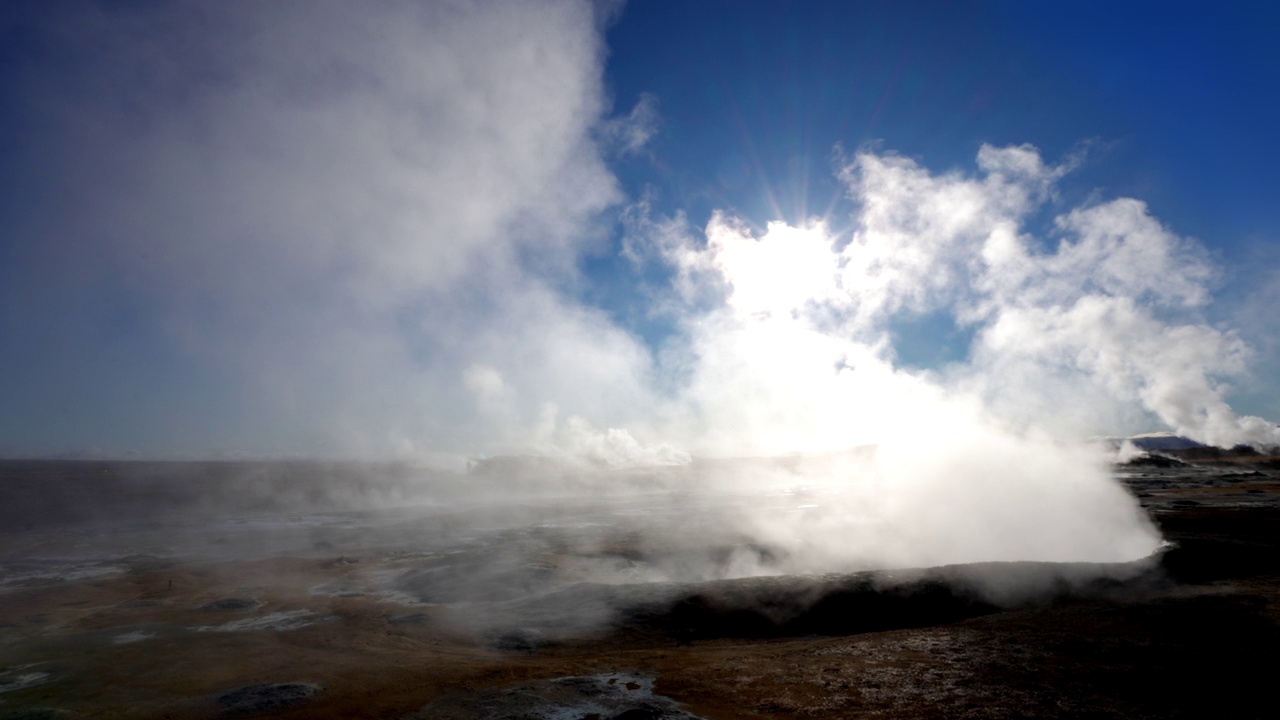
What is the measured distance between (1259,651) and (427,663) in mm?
15728

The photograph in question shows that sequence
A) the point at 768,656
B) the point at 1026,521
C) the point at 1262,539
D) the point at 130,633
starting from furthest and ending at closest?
the point at 1026,521 < the point at 1262,539 < the point at 130,633 < the point at 768,656

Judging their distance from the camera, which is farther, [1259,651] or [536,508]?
[536,508]

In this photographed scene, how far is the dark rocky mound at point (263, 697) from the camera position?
10250mm

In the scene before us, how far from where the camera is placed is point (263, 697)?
420 inches

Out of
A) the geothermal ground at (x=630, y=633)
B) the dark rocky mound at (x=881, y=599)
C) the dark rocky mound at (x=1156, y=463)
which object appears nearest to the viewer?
the geothermal ground at (x=630, y=633)

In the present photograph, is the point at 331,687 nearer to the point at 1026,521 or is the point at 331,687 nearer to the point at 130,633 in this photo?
the point at 130,633

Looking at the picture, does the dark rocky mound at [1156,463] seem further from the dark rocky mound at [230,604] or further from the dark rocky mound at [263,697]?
the dark rocky mound at [263,697]

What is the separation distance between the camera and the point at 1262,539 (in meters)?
17.9

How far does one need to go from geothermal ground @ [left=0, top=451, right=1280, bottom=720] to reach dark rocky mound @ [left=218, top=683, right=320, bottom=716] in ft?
0.18

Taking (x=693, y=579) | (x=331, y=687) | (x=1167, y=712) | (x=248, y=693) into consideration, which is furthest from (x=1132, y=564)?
(x=248, y=693)

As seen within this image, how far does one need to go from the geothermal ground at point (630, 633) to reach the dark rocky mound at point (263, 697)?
5cm

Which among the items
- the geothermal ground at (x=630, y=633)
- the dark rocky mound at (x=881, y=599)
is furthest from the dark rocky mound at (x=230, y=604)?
the dark rocky mound at (x=881, y=599)

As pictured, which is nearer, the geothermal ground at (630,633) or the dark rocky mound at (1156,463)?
the geothermal ground at (630,633)

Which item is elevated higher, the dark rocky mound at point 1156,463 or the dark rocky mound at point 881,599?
the dark rocky mound at point 1156,463
